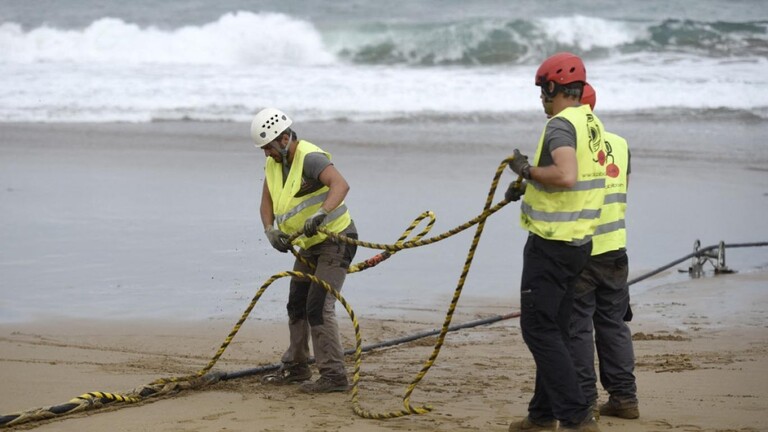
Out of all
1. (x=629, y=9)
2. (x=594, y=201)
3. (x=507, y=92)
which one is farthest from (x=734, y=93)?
(x=594, y=201)

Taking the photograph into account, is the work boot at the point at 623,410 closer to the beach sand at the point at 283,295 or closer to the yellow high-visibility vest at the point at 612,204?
the beach sand at the point at 283,295

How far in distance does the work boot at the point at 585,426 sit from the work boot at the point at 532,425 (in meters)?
0.10

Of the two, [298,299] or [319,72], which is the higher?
[319,72]

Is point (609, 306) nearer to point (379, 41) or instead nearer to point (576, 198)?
point (576, 198)

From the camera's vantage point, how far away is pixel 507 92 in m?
23.5

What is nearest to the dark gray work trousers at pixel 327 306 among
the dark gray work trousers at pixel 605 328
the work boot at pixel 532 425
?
the work boot at pixel 532 425

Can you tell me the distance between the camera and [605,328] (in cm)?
607

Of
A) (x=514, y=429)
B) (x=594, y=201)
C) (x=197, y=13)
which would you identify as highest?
(x=197, y=13)

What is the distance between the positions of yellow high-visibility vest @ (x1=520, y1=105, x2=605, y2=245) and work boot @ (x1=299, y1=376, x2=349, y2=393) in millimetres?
1890

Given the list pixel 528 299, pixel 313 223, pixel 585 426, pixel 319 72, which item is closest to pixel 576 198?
pixel 528 299

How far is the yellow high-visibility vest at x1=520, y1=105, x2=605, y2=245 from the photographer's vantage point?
535 centimetres

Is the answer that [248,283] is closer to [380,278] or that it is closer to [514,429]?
[380,278]

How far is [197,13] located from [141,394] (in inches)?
1092

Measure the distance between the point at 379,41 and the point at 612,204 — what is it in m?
26.1
